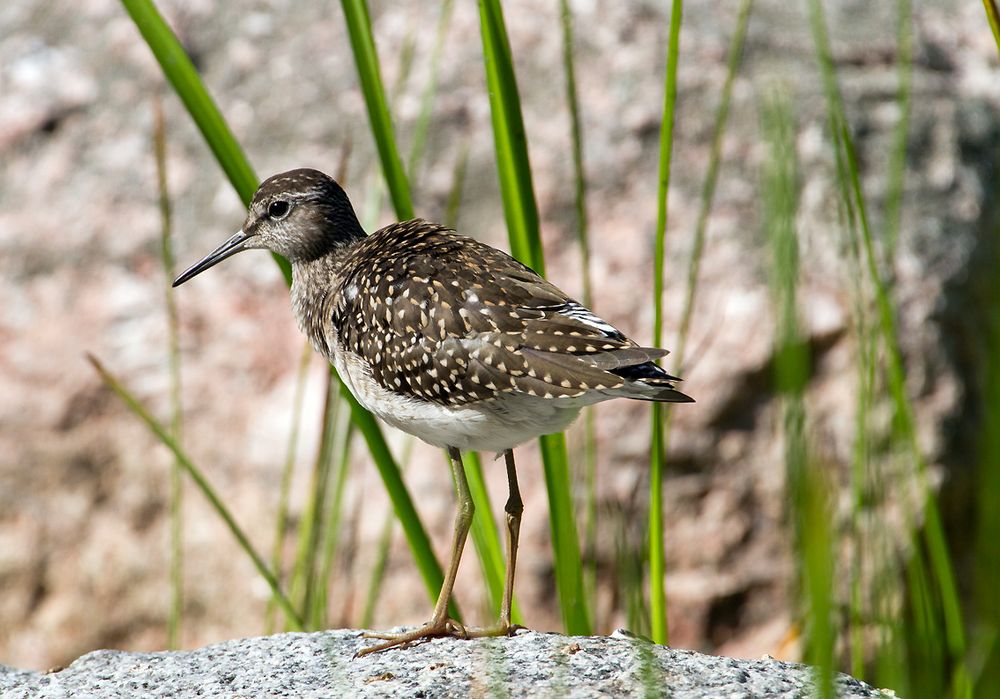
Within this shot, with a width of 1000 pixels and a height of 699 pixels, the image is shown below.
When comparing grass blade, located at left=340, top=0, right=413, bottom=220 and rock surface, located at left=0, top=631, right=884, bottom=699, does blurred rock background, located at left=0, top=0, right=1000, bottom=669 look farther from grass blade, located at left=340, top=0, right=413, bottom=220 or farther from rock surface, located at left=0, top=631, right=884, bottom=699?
grass blade, located at left=340, top=0, right=413, bottom=220

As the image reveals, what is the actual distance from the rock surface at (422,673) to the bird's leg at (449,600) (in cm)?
8

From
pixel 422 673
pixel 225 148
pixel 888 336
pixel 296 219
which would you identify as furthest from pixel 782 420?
pixel 296 219

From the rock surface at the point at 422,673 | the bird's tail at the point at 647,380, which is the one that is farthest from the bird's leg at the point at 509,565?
the bird's tail at the point at 647,380

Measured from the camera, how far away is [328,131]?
694 centimetres

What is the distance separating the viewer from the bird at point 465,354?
3801 millimetres

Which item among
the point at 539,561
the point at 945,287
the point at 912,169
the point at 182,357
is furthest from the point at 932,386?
the point at 182,357

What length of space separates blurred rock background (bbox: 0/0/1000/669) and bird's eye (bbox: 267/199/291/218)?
4.39 ft

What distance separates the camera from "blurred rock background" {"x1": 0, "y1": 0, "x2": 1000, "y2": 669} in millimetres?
6141

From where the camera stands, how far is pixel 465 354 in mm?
3992

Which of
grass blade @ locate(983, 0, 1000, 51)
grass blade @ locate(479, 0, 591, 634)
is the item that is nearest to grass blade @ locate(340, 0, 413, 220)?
grass blade @ locate(479, 0, 591, 634)

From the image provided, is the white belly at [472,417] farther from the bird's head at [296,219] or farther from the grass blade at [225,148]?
the bird's head at [296,219]

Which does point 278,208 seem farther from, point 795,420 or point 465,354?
point 795,420

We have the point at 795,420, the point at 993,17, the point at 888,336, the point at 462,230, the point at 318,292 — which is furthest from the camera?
the point at 462,230

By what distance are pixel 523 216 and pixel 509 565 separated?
46.2 inches
